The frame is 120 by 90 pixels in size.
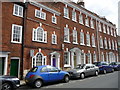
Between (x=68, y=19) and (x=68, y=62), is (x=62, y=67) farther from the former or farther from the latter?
(x=68, y=19)

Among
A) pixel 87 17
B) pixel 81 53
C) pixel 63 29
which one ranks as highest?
pixel 87 17

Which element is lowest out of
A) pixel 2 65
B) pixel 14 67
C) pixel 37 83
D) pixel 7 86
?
pixel 37 83

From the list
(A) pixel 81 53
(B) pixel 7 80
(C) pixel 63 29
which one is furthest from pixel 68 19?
(B) pixel 7 80

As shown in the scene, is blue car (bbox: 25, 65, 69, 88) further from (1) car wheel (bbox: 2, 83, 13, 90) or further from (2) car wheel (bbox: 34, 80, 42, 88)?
(1) car wheel (bbox: 2, 83, 13, 90)

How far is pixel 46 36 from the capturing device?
15.2m

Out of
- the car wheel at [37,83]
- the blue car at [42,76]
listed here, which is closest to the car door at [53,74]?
the blue car at [42,76]

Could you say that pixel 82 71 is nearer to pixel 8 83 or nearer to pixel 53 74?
pixel 53 74

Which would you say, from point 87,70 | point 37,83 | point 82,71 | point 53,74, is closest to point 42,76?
point 37,83

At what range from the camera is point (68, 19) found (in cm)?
1938

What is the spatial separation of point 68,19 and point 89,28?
248 inches

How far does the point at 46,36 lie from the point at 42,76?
22.5 feet

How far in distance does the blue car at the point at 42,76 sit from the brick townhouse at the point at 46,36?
3399mm

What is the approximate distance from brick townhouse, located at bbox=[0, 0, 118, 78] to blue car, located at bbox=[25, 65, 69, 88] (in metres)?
3.40

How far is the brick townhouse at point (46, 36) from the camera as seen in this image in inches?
476
